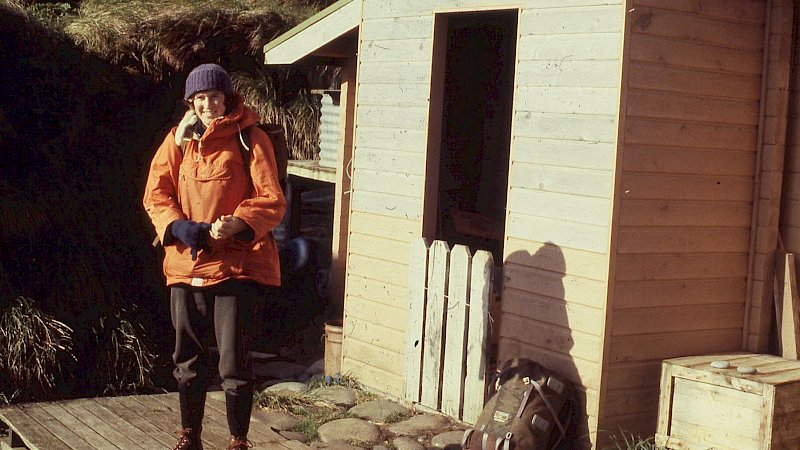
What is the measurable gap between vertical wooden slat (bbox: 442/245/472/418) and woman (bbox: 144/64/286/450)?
2030 millimetres

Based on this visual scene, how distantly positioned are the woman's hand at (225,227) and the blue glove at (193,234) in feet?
0.17

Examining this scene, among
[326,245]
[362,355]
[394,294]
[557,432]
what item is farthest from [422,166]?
[326,245]

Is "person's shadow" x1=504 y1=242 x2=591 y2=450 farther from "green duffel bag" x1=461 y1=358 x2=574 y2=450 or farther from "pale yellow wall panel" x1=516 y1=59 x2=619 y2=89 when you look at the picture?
"pale yellow wall panel" x1=516 y1=59 x2=619 y2=89

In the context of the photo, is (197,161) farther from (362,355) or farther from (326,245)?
(326,245)

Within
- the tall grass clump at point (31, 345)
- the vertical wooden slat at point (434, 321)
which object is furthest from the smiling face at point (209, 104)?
the tall grass clump at point (31, 345)

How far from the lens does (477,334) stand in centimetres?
726

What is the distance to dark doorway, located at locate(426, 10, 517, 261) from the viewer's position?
9.79m

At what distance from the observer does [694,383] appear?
20.4ft

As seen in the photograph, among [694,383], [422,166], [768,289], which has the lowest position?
[694,383]

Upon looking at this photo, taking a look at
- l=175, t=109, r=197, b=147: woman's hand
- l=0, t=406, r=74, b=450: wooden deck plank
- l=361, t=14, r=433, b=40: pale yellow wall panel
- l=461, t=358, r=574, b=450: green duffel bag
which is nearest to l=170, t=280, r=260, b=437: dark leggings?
l=175, t=109, r=197, b=147: woman's hand

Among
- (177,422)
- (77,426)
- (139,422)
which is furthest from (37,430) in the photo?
(177,422)

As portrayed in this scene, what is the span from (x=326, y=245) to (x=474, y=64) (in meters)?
2.85

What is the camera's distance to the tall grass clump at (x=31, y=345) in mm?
8891

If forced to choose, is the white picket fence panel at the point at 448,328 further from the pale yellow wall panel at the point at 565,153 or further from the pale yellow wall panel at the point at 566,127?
the pale yellow wall panel at the point at 566,127
